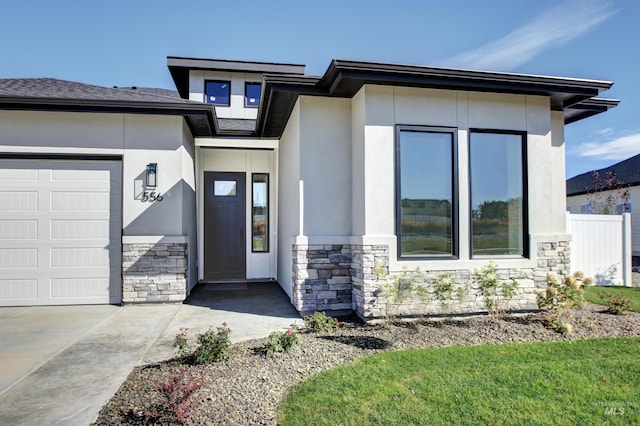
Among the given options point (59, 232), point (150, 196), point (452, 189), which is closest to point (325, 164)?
point (452, 189)

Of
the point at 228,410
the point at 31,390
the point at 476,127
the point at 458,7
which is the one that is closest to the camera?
the point at 228,410

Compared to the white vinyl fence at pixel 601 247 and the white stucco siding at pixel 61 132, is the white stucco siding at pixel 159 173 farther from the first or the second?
the white vinyl fence at pixel 601 247

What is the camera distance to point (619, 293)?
7.38m

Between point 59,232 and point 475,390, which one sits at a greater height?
point 59,232

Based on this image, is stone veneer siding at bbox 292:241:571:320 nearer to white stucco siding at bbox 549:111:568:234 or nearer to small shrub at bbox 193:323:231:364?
white stucco siding at bbox 549:111:568:234

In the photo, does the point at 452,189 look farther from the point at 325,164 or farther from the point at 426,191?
the point at 325,164

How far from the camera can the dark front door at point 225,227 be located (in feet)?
30.6

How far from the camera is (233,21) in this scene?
7781mm

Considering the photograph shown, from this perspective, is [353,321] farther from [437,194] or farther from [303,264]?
[437,194]

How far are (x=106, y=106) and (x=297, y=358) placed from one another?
5462 millimetres

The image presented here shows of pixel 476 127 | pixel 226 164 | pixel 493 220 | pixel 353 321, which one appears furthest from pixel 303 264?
pixel 226 164

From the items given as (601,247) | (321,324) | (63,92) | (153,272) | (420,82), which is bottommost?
(321,324)

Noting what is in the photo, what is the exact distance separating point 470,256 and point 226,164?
247 inches

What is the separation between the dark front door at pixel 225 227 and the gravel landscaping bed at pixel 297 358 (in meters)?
4.75
